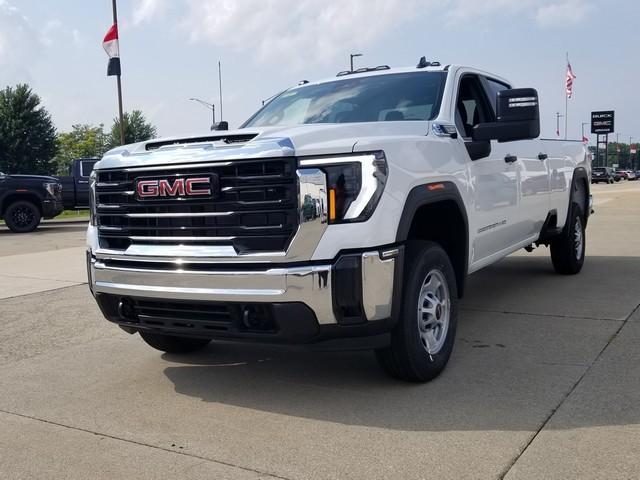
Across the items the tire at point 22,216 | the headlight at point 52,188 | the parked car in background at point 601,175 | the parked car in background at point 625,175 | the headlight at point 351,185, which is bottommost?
the parked car in background at point 625,175

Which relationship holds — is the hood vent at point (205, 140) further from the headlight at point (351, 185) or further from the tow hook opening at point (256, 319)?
the tow hook opening at point (256, 319)

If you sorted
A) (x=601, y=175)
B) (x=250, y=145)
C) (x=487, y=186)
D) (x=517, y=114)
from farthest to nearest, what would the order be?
(x=601, y=175)
(x=487, y=186)
(x=517, y=114)
(x=250, y=145)

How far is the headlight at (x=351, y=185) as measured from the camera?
3.41m

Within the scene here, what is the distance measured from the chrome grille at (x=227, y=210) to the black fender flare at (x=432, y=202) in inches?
24.4

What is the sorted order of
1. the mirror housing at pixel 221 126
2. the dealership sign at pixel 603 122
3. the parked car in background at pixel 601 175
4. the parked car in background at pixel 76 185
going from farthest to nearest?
the dealership sign at pixel 603 122
the parked car in background at pixel 601 175
the parked car in background at pixel 76 185
the mirror housing at pixel 221 126

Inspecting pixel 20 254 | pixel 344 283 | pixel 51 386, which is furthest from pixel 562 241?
pixel 20 254

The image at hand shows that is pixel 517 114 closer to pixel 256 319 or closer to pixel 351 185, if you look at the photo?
pixel 351 185

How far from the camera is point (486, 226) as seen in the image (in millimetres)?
4984

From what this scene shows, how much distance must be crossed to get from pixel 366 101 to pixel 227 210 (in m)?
1.90

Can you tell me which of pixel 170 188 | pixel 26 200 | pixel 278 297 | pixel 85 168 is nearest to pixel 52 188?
pixel 26 200

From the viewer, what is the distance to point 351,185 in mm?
3445

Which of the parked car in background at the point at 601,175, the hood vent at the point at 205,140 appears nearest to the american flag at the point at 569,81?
the parked car in background at the point at 601,175

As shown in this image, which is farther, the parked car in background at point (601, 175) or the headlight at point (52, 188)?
the parked car in background at point (601, 175)

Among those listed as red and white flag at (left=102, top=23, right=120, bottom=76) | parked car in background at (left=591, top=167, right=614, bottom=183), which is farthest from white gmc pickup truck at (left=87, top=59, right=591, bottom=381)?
parked car in background at (left=591, top=167, right=614, bottom=183)
